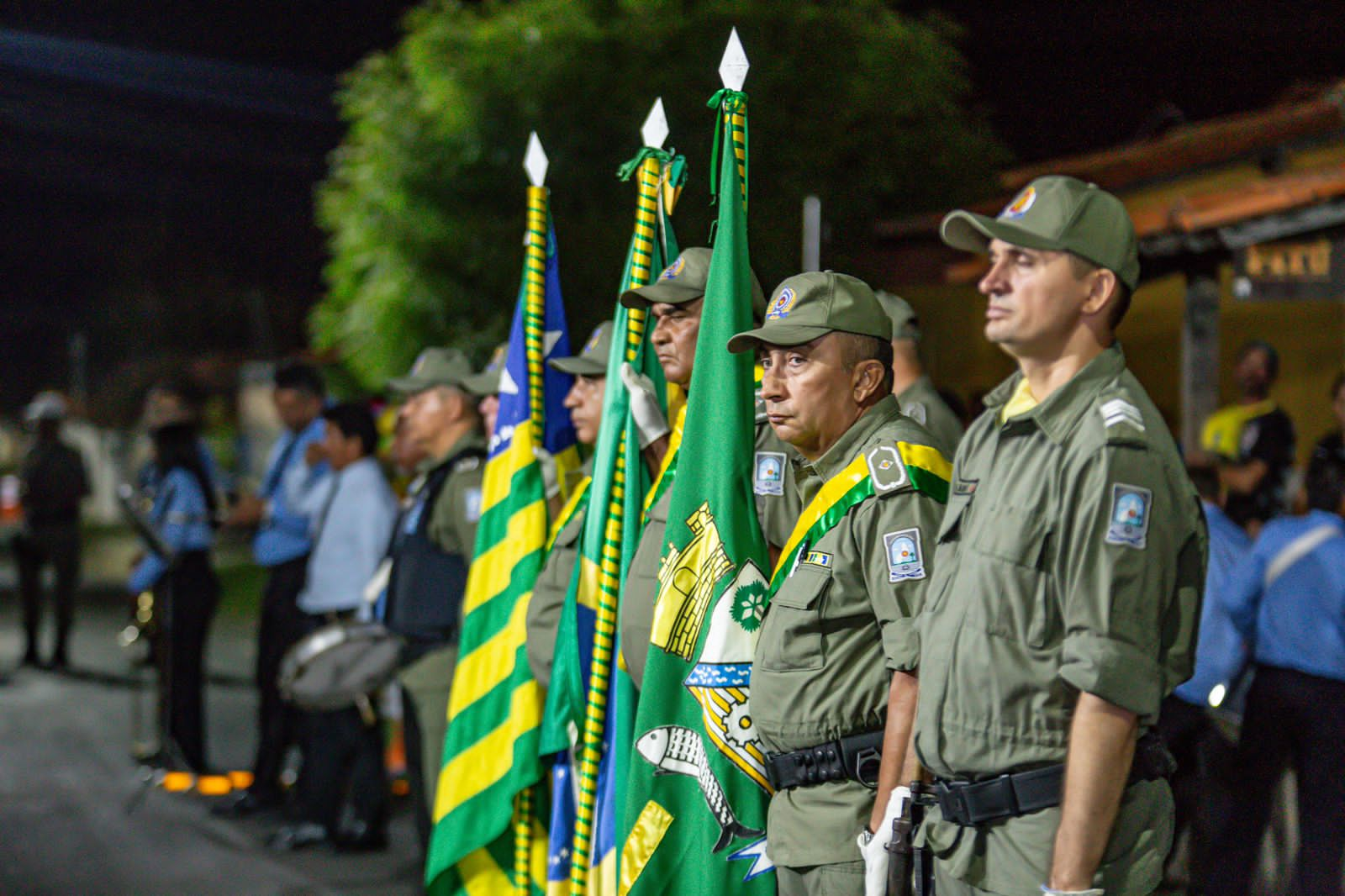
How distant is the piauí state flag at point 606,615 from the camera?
13.7 feet

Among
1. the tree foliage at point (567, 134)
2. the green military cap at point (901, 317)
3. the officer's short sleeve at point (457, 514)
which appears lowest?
the officer's short sleeve at point (457, 514)

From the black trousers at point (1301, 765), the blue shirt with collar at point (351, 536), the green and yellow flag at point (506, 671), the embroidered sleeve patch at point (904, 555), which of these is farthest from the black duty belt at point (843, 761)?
the blue shirt with collar at point (351, 536)

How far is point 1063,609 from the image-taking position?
2.44 meters

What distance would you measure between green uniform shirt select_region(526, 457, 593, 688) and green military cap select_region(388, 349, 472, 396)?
135 centimetres

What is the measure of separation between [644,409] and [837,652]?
4.25 feet

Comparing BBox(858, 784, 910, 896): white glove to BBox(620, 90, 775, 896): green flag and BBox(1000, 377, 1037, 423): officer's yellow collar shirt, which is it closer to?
→ BBox(620, 90, 775, 896): green flag

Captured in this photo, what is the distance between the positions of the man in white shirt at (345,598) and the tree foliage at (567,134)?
8.75 m

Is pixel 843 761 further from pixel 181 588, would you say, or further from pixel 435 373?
pixel 181 588

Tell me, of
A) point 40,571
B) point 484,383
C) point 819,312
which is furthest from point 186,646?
point 819,312

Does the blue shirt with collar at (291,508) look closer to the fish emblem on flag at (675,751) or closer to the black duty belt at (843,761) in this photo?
the fish emblem on flag at (675,751)

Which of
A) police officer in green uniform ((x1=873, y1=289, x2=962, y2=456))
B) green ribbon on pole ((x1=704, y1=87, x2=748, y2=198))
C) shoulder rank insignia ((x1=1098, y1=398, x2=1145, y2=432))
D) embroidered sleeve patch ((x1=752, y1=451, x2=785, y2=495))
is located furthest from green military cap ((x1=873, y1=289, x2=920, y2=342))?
shoulder rank insignia ((x1=1098, y1=398, x2=1145, y2=432))

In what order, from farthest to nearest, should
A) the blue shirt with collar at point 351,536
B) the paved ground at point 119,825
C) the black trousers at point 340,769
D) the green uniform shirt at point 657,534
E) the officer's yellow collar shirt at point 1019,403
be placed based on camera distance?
the blue shirt with collar at point 351,536, the black trousers at point 340,769, the paved ground at point 119,825, the green uniform shirt at point 657,534, the officer's yellow collar shirt at point 1019,403

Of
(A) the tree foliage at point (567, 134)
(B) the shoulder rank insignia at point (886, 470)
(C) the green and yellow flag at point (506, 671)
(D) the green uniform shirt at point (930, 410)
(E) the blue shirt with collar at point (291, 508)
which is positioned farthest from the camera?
(A) the tree foliage at point (567, 134)

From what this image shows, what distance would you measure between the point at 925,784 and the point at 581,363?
2.27 metres
